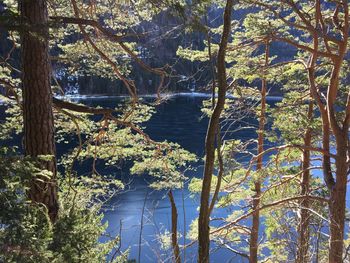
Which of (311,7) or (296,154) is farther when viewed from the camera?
(296,154)

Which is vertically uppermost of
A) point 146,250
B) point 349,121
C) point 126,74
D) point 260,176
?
point 126,74

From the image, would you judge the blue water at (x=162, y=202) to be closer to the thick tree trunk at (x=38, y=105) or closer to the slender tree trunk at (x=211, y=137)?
the slender tree trunk at (x=211, y=137)

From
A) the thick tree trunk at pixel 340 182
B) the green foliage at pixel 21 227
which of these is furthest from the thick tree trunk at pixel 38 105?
the thick tree trunk at pixel 340 182

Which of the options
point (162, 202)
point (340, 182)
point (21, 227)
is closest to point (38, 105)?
point (21, 227)

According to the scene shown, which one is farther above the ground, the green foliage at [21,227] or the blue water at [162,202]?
the green foliage at [21,227]

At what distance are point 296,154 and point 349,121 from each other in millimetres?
1941

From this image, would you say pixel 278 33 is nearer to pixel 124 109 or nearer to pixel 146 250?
pixel 124 109

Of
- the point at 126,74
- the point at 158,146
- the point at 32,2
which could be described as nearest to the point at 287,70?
the point at 158,146

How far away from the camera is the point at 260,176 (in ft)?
22.7

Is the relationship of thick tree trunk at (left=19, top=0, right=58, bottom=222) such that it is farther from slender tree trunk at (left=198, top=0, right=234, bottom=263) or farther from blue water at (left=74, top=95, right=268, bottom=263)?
slender tree trunk at (left=198, top=0, right=234, bottom=263)

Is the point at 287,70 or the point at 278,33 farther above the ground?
the point at 278,33

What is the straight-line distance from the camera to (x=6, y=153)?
2088 millimetres

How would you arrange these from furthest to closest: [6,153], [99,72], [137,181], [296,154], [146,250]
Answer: [137,181], [146,250], [296,154], [99,72], [6,153]

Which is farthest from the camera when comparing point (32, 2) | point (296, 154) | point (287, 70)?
point (296, 154)
